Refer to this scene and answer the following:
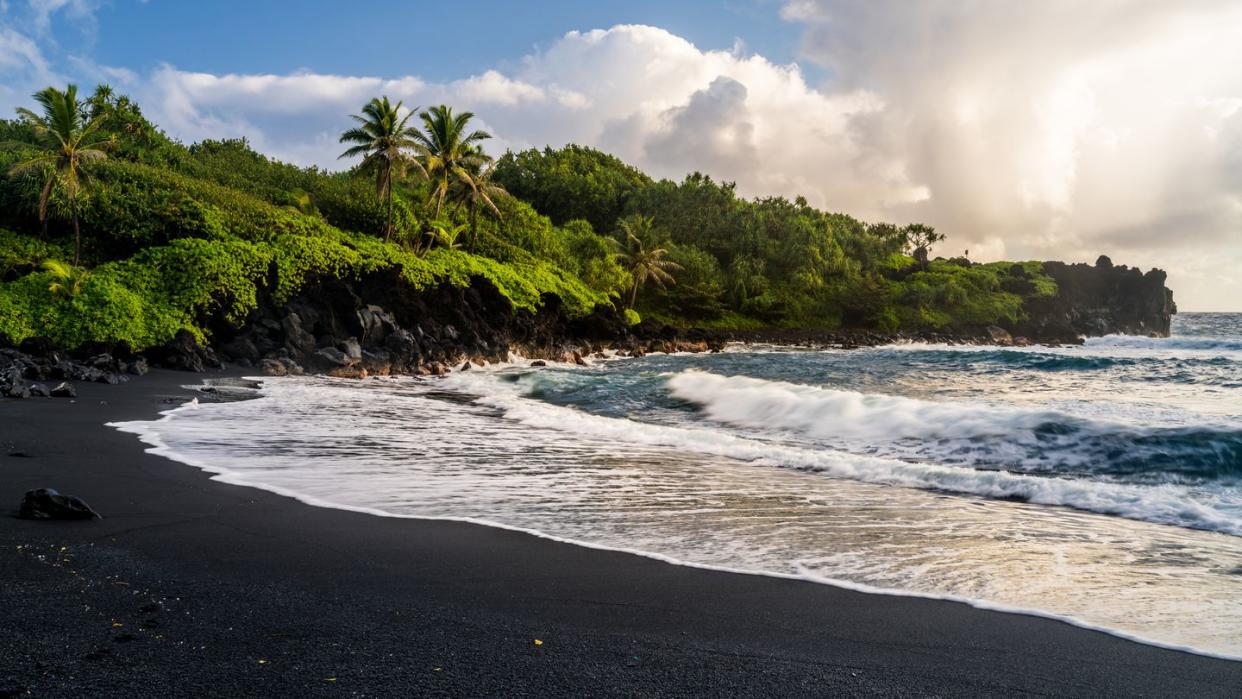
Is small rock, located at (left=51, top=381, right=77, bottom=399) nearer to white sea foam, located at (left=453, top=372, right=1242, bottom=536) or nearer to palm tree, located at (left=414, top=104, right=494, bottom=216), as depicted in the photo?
white sea foam, located at (left=453, top=372, right=1242, bottom=536)

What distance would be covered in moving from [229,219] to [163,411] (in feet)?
55.8

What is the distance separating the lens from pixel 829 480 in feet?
29.0

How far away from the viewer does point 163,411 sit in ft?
40.4

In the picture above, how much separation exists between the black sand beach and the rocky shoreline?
11.4m

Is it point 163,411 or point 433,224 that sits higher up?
point 433,224

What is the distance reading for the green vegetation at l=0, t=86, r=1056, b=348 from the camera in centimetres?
2241

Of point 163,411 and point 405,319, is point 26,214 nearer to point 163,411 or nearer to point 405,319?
point 405,319

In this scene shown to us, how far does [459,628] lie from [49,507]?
149 inches

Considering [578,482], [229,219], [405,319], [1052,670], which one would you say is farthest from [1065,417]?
[229,219]

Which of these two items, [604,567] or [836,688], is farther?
[604,567]

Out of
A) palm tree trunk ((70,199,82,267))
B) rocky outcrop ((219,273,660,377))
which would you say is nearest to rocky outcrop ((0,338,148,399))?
rocky outcrop ((219,273,660,377))

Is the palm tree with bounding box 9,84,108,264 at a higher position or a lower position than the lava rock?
higher

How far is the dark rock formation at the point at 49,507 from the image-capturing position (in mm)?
5059

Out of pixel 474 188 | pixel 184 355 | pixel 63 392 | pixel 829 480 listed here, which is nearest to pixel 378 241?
pixel 474 188
